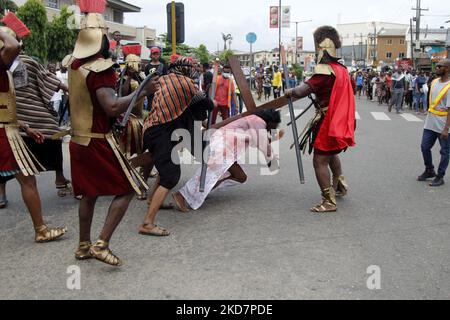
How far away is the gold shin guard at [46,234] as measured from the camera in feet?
14.9

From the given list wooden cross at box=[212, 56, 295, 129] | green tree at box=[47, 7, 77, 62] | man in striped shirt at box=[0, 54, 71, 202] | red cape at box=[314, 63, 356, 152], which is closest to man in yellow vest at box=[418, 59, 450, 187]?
red cape at box=[314, 63, 356, 152]

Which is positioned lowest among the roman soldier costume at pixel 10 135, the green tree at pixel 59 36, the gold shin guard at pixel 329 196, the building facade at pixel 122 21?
the gold shin guard at pixel 329 196

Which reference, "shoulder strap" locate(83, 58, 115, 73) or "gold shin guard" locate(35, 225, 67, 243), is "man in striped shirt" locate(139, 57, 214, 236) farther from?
"shoulder strap" locate(83, 58, 115, 73)

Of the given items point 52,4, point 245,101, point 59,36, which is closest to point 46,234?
point 245,101

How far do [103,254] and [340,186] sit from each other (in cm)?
324

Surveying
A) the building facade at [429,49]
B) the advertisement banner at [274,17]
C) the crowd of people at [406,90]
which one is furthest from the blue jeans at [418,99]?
the advertisement banner at [274,17]

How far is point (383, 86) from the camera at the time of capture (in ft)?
81.5

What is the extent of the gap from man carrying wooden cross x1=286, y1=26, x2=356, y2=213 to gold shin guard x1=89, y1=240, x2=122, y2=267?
247 cm

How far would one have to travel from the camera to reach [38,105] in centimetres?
522

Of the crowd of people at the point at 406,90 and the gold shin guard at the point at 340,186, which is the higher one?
the crowd of people at the point at 406,90

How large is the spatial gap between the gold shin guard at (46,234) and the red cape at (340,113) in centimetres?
283

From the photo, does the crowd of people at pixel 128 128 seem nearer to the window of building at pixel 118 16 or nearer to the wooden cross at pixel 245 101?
the wooden cross at pixel 245 101
